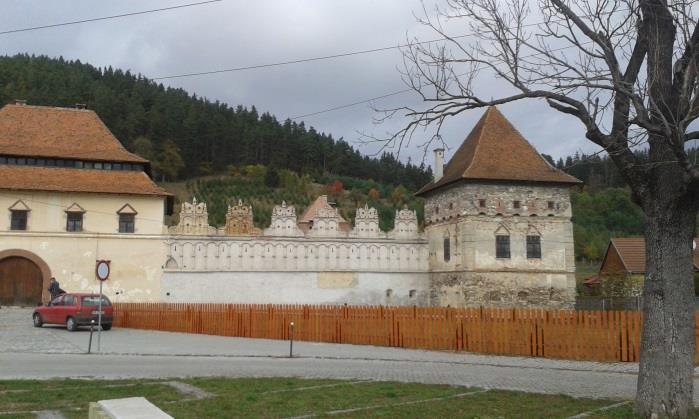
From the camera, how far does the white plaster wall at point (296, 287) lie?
A: 32.6m

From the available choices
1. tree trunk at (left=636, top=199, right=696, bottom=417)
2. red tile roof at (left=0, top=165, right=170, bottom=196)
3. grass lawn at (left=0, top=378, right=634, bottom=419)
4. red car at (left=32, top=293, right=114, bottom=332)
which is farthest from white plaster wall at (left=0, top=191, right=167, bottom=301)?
tree trunk at (left=636, top=199, right=696, bottom=417)

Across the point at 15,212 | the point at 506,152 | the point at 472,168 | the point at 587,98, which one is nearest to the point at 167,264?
the point at 15,212

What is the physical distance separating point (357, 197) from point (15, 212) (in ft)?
260

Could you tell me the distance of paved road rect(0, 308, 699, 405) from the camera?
43.5 feet

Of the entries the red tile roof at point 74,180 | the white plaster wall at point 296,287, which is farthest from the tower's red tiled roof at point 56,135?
the white plaster wall at point 296,287

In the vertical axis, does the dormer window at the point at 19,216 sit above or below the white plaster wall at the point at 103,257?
above

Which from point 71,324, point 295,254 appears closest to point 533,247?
point 295,254

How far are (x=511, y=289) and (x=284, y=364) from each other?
61.9 feet

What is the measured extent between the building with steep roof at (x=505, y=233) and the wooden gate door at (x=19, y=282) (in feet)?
67.5

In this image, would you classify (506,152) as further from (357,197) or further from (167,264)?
(357,197)

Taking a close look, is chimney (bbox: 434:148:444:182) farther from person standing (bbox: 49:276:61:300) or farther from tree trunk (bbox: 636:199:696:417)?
tree trunk (bbox: 636:199:696:417)

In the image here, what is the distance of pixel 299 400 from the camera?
10.1 m

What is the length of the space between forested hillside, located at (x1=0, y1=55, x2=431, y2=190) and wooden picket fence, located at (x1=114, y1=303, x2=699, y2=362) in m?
66.8

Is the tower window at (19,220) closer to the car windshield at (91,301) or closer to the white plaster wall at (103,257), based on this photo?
the white plaster wall at (103,257)
